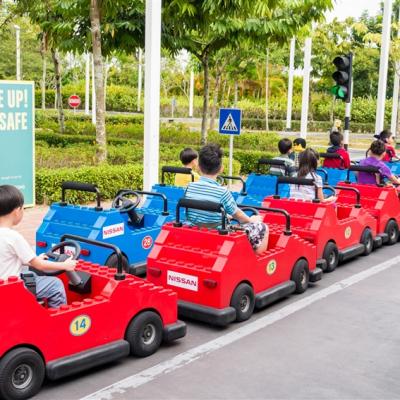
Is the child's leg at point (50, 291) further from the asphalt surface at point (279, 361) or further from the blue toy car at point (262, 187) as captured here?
the blue toy car at point (262, 187)

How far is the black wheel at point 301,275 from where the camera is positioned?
6.52 meters

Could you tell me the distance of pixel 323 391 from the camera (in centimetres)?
444

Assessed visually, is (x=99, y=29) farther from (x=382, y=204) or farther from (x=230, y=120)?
(x=382, y=204)

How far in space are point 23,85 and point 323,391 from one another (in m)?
5.65

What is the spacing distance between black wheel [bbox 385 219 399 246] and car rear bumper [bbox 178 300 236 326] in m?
4.25

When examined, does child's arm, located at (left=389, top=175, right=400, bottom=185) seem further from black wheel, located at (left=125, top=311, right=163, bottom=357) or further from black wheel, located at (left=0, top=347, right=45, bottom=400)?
black wheel, located at (left=0, top=347, right=45, bottom=400)

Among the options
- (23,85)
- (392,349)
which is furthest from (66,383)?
(23,85)

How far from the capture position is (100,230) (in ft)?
21.2

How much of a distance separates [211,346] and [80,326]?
121 centimetres

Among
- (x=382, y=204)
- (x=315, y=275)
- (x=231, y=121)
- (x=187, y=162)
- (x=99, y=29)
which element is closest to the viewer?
(x=315, y=275)

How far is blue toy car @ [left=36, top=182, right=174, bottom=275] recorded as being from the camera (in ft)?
21.3

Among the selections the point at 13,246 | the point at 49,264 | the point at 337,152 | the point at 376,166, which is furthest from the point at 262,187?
the point at 13,246

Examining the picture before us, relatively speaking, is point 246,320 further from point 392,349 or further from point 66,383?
point 66,383

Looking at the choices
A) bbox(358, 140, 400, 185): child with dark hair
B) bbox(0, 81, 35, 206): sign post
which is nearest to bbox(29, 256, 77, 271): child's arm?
bbox(0, 81, 35, 206): sign post
